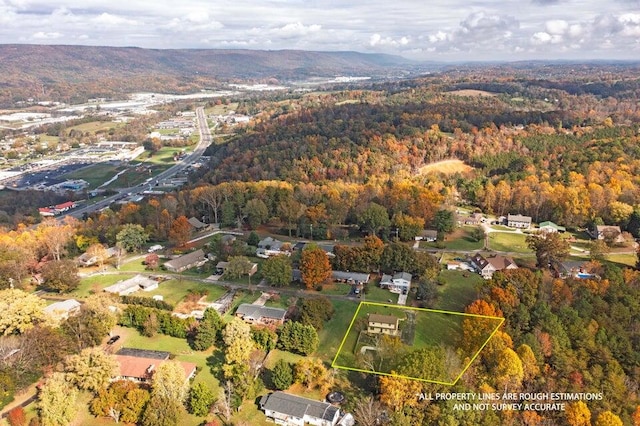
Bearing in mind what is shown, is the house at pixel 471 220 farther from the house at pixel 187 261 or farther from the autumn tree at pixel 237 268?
the house at pixel 187 261

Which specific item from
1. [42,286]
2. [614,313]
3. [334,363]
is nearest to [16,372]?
[42,286]

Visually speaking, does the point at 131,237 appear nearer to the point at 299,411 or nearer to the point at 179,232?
the point at 179,232

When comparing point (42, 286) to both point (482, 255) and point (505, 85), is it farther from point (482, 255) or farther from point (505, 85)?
point (505, 85)

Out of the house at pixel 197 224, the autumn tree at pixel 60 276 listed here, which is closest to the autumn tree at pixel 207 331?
the autumn tree at pixel 60 276

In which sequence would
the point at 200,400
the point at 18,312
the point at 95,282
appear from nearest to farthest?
the point at 200,400 < the point at 18,312 < the point at 95,282

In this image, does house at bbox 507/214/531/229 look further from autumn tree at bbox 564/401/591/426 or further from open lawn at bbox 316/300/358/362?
autumn tree at bbox 564/401/591/426

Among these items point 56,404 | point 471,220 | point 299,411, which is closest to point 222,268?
point 56,404
